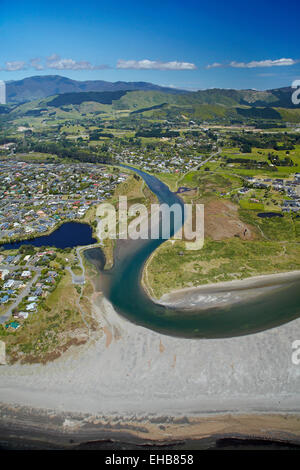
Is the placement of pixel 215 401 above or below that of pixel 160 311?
below

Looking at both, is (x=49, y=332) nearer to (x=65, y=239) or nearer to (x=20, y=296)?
(x=20, y=296)

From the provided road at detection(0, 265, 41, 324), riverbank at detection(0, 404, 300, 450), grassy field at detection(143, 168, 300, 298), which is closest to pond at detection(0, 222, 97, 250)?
road at detection(0, 265, 41, 324)

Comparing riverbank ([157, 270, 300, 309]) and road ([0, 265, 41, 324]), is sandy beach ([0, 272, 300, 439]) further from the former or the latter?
road ([0, 265, 41, 324])

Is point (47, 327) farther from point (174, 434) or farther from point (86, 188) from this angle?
point (86, 188)

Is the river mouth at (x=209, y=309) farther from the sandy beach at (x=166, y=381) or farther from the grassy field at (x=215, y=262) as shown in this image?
the grassy field at (x=215, y=262)

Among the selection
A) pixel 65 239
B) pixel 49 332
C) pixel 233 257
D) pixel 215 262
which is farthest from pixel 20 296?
pixel 233 257
